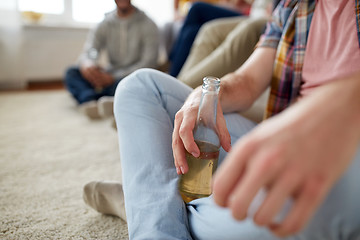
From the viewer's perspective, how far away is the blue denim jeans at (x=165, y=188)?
32cm

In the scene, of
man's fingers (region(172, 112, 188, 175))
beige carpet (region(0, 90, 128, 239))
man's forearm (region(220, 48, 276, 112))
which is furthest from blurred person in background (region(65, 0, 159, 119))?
man's fingers (region(172, 112, 188, 175))

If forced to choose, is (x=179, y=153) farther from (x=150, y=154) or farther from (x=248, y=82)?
(x=248, y=82)

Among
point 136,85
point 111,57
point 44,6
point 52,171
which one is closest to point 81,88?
point 111,57

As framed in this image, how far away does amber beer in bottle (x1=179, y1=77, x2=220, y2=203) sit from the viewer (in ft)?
1.83

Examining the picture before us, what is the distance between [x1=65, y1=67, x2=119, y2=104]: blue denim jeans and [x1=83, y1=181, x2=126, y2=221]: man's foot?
4.29 ft

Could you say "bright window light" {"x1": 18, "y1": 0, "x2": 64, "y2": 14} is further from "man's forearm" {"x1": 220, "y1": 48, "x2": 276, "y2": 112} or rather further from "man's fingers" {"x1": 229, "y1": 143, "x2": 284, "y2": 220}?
"man's fingers" {"x1": 229, "y1": 143, "x2": 284, "y2": 220}

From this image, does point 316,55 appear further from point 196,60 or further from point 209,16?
point 209,16

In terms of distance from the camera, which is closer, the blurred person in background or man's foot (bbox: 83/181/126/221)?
man's foot (bbox: 83/181/126/221)

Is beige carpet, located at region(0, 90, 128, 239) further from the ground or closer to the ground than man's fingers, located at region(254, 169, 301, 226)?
closer to the ground

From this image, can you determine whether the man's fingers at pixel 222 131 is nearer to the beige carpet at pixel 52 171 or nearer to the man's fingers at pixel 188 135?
the man's fingers at pixel 188 135

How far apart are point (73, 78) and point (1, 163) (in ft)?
3.72

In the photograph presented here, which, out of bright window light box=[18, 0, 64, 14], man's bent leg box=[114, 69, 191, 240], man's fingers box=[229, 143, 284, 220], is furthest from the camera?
bright window light box=[18, 0, 64, 14]

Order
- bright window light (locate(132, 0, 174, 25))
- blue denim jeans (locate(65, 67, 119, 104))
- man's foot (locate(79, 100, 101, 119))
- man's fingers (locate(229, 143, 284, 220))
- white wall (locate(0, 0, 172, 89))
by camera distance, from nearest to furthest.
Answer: man's fingers (locate(229, 143, 284, 220))
man's foot (locate(79, 100, 101, 119))
blue denim jeans (locate(65, 67, 119, 104))
white wall (locate(0, 0, 172, 89))
bright window light (locate(132, 0, 174, 25))

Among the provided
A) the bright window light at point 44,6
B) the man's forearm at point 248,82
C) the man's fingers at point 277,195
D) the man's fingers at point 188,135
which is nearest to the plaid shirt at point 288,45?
the man's forearm at point 248,82
